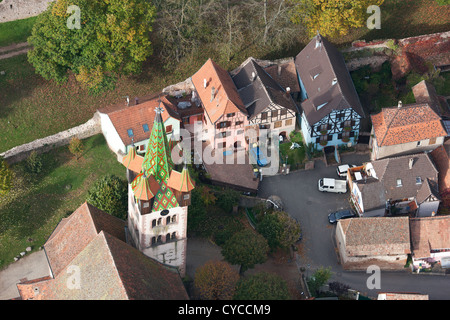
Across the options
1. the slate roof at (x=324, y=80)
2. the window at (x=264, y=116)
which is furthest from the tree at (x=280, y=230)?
the window at (x=264, y=116)

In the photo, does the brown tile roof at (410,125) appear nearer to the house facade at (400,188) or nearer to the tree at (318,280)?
the house facade at (400,188)

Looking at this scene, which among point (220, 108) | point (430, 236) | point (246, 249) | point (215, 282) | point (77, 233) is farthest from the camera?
point (220, 108)

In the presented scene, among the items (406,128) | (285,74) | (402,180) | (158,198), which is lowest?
(402,180)

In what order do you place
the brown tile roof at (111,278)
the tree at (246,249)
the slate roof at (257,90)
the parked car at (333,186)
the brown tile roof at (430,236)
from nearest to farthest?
the brown tile roof at (111,278), the tree at (246,249), the brown tile roof at (430,236), the parked car at (333,186), the slate roof at (257,90)

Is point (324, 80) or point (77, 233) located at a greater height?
point (324, 80)

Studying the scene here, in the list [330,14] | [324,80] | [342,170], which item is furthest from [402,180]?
[330,14]

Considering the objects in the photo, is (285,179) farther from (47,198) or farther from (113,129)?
(47,198)

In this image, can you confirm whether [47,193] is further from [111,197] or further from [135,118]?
[135,118]
